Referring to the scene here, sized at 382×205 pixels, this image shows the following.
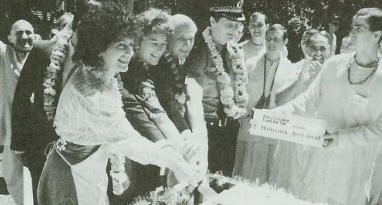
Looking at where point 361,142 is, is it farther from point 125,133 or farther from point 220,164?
point 125,133

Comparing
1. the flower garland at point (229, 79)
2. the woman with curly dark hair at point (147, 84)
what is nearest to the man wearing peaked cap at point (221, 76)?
the flower garland at point (229, 79)

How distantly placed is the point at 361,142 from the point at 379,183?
328 millimetres

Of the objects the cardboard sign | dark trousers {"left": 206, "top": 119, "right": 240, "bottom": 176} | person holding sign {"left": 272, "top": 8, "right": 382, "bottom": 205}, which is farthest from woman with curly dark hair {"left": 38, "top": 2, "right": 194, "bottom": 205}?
person holding sign {"left": 272, "top": 8, "right": 382, "bottom": 205}

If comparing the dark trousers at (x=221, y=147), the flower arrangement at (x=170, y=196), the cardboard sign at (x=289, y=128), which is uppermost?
the cardboard sign at (x=289, y=128)

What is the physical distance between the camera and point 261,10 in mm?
3590

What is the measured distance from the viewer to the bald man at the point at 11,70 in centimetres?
370

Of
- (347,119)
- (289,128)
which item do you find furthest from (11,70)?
(347,119)

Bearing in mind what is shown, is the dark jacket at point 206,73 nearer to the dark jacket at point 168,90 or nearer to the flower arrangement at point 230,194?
the dark jacket at point 168,90

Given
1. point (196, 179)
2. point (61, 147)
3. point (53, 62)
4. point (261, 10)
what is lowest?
point (196, 179)

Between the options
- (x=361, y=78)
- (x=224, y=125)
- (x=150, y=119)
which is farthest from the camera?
(x=224, y=125)

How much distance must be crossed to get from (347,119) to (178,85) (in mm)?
1042

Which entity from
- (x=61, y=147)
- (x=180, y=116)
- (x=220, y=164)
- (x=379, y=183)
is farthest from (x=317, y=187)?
(x=61, y=147)

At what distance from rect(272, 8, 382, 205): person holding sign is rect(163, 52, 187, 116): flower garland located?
607 millimetres

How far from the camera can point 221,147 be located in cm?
383
